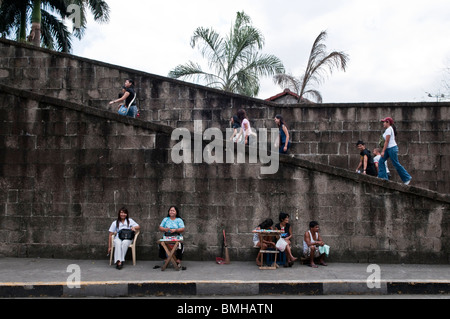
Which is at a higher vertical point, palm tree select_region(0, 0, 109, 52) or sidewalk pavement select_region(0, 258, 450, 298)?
palm tree select_region(0, 0, 109, 52)

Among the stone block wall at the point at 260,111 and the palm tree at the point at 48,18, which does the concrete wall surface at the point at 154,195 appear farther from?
the palm tree at the point at 48,18

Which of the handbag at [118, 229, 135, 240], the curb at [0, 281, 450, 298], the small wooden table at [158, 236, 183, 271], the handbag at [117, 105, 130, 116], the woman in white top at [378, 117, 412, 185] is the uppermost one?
the handbag at [117, 105, 130, 116]

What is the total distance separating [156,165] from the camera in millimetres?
8688

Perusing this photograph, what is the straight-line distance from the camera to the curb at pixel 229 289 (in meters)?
6.45

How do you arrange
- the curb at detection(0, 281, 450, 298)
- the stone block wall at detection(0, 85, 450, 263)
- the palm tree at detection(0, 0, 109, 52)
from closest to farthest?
the curb at detection(0, 281, 450, 298)
the stone block wall at detection(0, 85, 450, 263)
the palm tree at detection(0, 0, 109, 52)

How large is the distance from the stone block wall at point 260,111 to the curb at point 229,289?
4.46 m

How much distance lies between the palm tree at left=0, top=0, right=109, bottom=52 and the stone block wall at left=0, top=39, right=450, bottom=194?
21.5 ft

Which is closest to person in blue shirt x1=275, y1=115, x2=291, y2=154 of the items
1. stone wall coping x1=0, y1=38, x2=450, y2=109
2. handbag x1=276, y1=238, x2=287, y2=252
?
stone wall coping x1=0, y1=38, x2=450, y2=109

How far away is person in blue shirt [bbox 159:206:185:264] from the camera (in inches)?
313

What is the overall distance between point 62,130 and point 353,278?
21.3ft

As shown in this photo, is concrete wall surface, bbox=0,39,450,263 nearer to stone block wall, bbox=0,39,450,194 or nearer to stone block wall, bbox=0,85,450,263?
stone block wall, bbox=0,85,450,263

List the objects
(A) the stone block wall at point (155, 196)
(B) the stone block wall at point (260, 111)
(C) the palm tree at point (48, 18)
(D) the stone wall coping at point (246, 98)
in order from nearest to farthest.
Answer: (A) the stone block wall at point (155, 196), (B) the stone block wall at point (260, 111), (D) the stone wall coping at point (246, 98), (C) the palm tree at point (48, 18)

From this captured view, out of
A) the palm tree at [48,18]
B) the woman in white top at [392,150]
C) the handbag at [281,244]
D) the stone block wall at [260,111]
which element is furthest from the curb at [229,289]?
the palm tree at [48,18]
